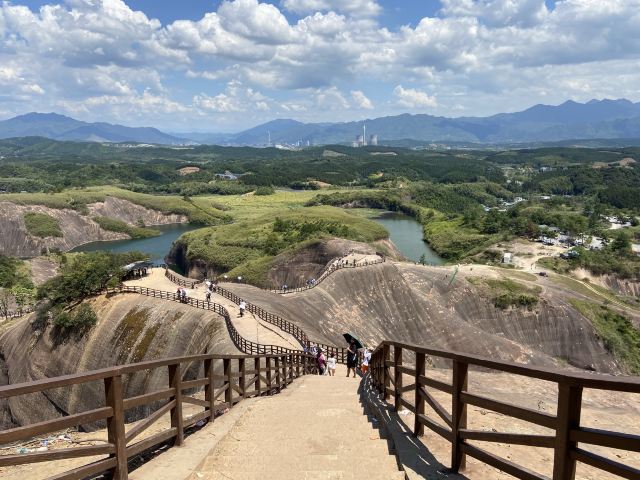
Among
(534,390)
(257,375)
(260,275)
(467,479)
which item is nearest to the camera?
(467,479)

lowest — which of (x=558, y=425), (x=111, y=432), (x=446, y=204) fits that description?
(x=446, y=204)

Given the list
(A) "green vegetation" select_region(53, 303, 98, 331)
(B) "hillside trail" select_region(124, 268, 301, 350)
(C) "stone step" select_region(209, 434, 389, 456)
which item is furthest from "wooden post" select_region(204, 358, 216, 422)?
(A) "green vegetation" select_region(53, 303, 98, 331)

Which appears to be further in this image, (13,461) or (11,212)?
(11,212)

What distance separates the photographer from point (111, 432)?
5848 millimetres

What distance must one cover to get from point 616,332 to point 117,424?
2156 inches

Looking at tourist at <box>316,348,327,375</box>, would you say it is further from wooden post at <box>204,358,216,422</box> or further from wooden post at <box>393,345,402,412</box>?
wooden post at <box>393,345,402,412</box>

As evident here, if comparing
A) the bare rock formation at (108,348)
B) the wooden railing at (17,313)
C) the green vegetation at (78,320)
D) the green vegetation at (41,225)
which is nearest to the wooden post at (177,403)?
the bare rock formation at (108,348)

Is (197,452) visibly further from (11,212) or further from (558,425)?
(11,212)

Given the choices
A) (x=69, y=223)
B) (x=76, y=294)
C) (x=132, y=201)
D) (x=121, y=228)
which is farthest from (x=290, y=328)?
(x=132, y=201)

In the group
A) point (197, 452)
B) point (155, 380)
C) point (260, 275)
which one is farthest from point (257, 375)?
point (260, 275)

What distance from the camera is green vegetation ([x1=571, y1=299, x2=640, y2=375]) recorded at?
1797 inches

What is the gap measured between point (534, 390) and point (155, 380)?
18.7m

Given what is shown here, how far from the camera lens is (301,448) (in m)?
7.56

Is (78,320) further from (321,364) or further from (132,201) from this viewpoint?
(132,201)
